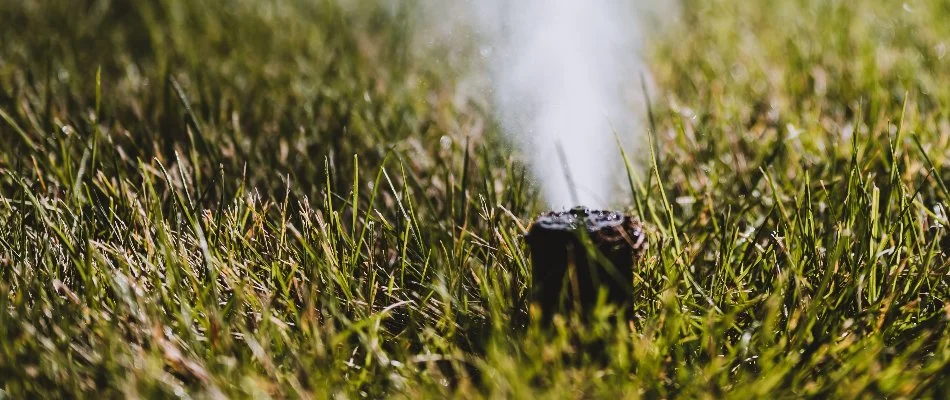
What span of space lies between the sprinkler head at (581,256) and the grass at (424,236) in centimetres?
6

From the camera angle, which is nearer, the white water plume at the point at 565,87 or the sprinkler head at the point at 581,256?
the sprinkler head at the point at 581,256

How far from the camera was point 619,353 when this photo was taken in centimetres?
140

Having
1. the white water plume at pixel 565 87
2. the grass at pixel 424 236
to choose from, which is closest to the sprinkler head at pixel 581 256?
the grass at pixel 424 236

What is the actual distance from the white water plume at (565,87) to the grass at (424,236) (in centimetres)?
10

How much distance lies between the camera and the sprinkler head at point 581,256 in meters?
1.38

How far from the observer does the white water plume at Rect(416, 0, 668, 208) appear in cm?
232

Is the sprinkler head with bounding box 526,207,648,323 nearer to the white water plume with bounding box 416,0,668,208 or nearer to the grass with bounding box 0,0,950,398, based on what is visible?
the grass with bounding box 0,0,950,398

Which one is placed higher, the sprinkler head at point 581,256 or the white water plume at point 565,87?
the white water plume at point 565,87

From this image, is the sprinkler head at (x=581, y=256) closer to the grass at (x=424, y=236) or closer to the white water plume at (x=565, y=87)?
the grass at (x=424, y=236)

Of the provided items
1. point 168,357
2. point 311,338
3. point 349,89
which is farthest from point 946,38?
point 168,357

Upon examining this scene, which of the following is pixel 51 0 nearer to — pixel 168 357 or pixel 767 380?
pixel 168 357

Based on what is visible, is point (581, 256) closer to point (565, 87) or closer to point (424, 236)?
point (424, 236)

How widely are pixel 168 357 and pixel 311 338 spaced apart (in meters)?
0.23

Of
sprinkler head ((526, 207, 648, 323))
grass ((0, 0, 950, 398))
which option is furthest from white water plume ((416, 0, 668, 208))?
sprinkler head ((526, 207, 648, 323))
